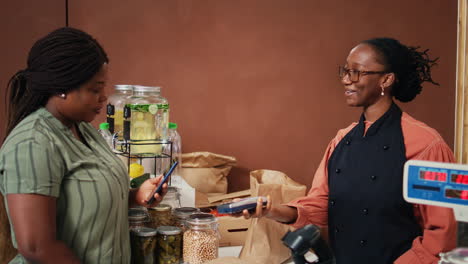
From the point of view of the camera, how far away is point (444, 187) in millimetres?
860

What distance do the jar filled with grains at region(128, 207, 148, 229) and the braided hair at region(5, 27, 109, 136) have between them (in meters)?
0.60

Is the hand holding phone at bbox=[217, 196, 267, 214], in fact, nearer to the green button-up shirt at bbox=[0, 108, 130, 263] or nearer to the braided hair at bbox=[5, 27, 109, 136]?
the green button-up shirt at bbox=[0, 108, 130, 263]

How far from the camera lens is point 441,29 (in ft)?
12.2

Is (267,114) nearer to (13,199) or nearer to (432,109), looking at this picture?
(432,109)

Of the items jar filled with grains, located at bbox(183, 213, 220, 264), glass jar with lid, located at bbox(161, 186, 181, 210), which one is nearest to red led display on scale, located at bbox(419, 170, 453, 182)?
jar filled with grains, located at bbox(183, 213, 220, 264)

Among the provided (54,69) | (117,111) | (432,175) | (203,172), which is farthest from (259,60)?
(432,175)

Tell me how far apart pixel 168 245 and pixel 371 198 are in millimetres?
765

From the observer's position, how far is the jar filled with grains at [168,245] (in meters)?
1.80

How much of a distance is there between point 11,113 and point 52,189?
335mm

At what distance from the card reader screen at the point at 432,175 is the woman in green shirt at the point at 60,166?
85 cm

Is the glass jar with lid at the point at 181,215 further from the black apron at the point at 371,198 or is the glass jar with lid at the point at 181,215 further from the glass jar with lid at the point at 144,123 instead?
the black apron at the point at 371,198

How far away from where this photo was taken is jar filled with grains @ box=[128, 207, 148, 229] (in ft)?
5.93

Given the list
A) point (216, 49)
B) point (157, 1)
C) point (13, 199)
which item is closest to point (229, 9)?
point (216, 49)

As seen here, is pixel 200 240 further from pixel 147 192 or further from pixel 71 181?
pixel 71 181
